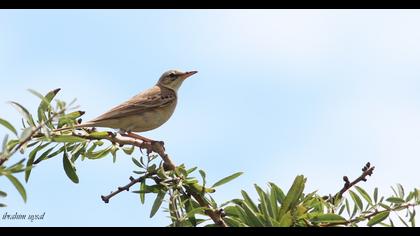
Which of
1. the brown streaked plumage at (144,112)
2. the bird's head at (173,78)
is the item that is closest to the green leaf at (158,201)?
the brown streaked plumage at (144,112)

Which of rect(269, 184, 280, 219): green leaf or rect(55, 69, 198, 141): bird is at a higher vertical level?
rect(55, 69, 198, 141): bird

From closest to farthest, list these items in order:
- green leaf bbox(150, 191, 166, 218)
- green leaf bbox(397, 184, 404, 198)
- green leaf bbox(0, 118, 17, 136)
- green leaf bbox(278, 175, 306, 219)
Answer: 1. green leaf bbox(0, 118, 17, 136)
2. green leaf bbox(278, 175, 306, 219)
3. green leaf bbox(397, 184, 404, 198)
4. green leaf bbox(150, 191, 166, 218)

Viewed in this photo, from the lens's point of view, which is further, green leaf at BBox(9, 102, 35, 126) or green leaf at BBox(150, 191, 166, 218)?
green leaf at BBox(150, 191, 166, 218)

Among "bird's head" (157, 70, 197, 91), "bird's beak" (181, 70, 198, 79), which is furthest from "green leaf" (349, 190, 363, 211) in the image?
"bird's head" (157, 70, 197, 91)

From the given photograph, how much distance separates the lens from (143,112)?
10.1 meters

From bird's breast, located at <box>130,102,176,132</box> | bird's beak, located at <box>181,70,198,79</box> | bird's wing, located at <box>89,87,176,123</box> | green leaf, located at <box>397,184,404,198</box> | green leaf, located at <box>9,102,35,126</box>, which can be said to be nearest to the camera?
green leaf, located at <box>9,102,35,126</box>

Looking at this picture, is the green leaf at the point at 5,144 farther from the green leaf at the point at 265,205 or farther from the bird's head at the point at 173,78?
the bird's head at the point at 173,78

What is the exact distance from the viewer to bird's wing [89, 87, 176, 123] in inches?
365

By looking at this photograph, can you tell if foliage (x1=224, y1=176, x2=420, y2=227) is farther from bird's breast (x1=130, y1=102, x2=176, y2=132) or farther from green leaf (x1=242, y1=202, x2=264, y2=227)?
bird's breast (x1=130, y1=102, x2=176, y2=132)
